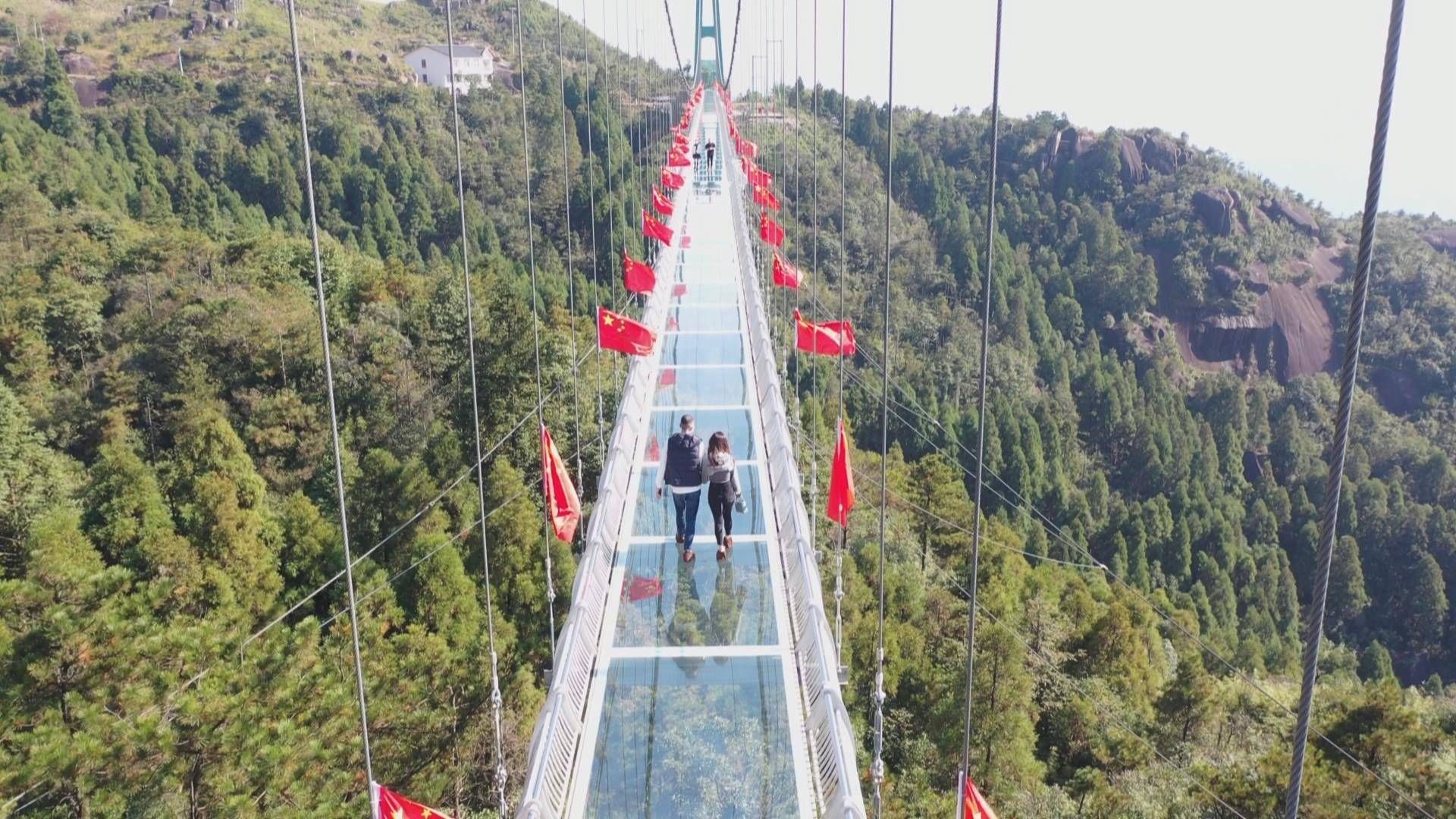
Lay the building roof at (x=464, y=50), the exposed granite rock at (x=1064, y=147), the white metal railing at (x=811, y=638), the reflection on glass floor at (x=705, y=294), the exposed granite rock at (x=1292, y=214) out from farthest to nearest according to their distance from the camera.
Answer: the exposed granite rock at (x=1064, y=147) → the exposed granite rock at (x=1292, y=214) → the building roof at (x=464, y=50) → the reflection on glass floor at (x=705, y=294) → the white metal railing at (x=811, y=638)

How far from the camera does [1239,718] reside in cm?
1948

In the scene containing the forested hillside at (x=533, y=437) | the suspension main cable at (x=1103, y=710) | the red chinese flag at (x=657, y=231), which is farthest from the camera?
the red chinese flag at (x=657, y=231)

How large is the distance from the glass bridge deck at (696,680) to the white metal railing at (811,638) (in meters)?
0.08

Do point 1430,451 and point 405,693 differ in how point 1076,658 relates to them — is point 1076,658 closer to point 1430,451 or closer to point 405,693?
point 405,693

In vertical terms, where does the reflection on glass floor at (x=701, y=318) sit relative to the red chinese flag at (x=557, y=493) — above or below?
above

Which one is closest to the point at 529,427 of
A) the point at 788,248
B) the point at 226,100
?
the point at 788,248

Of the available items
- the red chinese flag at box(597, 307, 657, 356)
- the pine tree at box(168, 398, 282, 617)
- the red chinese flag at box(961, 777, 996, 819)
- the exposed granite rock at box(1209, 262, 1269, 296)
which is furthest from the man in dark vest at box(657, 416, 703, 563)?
the exposed granite rock at box(1209, 262, 1269, 296)

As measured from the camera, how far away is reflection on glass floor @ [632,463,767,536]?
6656 millimetres

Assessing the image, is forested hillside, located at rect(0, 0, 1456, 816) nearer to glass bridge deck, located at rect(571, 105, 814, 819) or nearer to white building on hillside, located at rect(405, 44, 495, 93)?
white building on hillside, located at rect(405, 44, 495, 93)

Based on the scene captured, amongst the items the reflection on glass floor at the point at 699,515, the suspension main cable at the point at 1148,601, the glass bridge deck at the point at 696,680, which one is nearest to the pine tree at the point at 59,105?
the suspension main cable at the point at 1148,601

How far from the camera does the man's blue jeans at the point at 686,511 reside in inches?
250

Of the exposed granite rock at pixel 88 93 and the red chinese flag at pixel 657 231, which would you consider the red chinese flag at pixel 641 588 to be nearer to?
the red chinese flag at pixel 657 231

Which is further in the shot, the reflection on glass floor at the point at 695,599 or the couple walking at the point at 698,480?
the couple walking at the point at 698,480

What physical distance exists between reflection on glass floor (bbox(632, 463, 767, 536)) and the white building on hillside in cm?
5441
